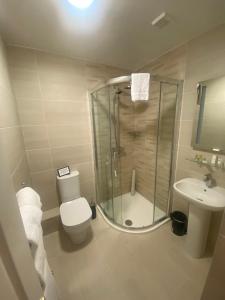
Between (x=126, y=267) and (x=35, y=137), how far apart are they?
1.86 m

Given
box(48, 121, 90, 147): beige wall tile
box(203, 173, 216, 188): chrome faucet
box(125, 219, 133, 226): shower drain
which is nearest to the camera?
box(203, 173, 216, 188): chrome faucet

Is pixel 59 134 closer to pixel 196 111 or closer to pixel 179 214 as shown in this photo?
pixel 196 111

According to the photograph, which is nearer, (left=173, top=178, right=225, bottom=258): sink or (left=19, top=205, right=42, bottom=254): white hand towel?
(left=19, top=205, right=42, bottom=254): white hand towel

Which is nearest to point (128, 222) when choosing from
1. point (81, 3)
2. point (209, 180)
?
point (209, 180)

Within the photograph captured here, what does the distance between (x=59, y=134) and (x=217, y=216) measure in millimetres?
2172

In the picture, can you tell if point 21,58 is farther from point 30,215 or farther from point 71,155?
point 30,215

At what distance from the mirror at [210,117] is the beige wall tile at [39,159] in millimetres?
1914

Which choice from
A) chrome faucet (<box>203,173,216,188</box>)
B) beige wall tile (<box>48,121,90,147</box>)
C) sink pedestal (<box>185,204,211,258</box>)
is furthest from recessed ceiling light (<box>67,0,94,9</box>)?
sink pedestal (<box>185,204,211,258</box>)

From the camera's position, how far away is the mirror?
1369 millimetres

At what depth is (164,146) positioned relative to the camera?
1.99 metres

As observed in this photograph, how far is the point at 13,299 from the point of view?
0.33m

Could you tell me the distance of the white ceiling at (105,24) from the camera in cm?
106

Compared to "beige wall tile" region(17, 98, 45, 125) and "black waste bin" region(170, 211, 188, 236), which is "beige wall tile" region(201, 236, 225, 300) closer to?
"black waste bin" region(170, 211, 188, 236)

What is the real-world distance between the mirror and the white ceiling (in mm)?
552
